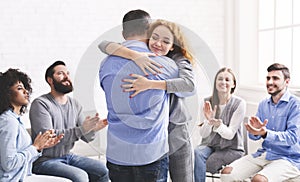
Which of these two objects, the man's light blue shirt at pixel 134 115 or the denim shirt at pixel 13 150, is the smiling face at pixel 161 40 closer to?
the man's light blue shirt at pixel 134 115

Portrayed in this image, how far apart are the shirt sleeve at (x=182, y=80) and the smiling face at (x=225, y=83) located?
1.60m

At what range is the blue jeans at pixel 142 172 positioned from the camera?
5.01 feet

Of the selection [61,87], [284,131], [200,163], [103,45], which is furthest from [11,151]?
[284,131]

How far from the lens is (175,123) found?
155 centimetres

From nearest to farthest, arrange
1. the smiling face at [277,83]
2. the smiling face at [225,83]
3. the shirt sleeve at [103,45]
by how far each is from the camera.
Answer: the shirt sleeve at [103,45]
the smiling face at [277,83]
the smiling face at [225,83]

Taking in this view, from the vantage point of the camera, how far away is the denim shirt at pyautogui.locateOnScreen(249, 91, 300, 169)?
2.52m

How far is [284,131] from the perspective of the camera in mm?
2627

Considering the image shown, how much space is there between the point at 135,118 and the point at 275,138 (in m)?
1.36

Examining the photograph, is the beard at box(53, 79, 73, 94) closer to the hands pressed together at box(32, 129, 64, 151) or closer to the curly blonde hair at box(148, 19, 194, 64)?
the hands pressed together at box(32, 129, 64, 151)

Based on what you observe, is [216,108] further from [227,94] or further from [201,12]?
[201,12]

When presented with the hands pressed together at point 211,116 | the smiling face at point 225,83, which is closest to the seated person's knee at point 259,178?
the hands pressed together at point 211,116

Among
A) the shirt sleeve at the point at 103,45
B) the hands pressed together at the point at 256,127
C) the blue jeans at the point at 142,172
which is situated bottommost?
the hands pressed together at the point at 256,127

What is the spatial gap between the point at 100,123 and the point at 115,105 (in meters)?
0.28

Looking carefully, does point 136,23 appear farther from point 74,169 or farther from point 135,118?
point 74,169
